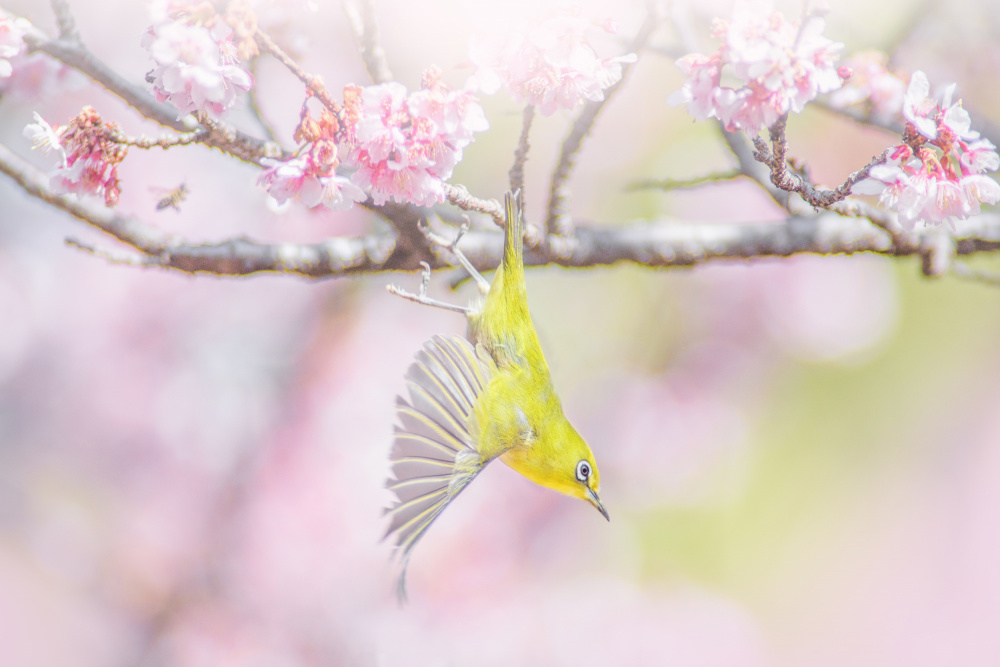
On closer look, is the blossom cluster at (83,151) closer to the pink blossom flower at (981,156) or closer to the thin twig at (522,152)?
the thin twig at (522,152)

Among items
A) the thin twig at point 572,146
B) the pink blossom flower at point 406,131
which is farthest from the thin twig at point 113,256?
the thin twig at point 572,146

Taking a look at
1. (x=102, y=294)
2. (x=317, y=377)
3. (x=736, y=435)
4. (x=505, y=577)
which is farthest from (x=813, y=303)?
(x=102, y=294)

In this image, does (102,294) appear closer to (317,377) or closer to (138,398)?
(138,398)

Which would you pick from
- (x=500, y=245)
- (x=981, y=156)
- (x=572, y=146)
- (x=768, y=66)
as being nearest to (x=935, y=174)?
(x=981, y=156)

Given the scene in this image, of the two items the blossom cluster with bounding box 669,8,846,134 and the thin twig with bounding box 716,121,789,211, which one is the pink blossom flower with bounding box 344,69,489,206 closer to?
the blossom cluster with bounding box 669,8,846,134

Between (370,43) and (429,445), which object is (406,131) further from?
(429,445)

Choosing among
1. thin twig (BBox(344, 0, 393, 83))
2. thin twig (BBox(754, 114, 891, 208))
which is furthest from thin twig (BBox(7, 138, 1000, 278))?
thin twig (BBox(754, 114, 891, 208))
